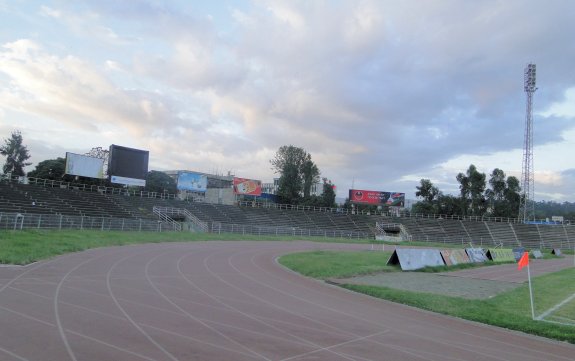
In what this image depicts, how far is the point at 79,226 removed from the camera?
3459 cm

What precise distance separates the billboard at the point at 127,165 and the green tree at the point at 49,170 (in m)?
26.2

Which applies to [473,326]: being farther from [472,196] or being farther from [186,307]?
[472,196]

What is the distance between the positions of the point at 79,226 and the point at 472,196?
8401cm

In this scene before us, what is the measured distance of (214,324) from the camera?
8984mm

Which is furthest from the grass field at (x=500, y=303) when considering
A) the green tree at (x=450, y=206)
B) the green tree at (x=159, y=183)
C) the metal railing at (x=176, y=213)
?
the green tree at (x=159, y=183)

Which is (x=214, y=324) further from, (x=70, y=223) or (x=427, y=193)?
(x=427, y=193)

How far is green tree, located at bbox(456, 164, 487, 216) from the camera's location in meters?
95.9

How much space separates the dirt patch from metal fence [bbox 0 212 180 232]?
924 inches

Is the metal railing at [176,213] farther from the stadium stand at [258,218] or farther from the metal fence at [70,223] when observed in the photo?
the metal fence at [70,223]

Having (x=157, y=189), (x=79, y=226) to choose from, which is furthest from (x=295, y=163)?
(x=79, y=226)

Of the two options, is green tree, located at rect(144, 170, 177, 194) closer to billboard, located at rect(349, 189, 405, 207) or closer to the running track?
billboard, located at rect(349, 189, 405, 207)

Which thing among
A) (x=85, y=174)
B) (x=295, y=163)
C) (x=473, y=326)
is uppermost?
(x=295, y=163)

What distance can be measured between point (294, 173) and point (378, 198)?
58.2 ft

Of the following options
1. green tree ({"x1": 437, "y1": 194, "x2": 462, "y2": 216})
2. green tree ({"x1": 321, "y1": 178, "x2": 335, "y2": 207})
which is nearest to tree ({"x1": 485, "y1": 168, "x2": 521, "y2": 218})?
green tree ({"x1": 437, "y1": 194, "x2": 462, "y2": 216})
